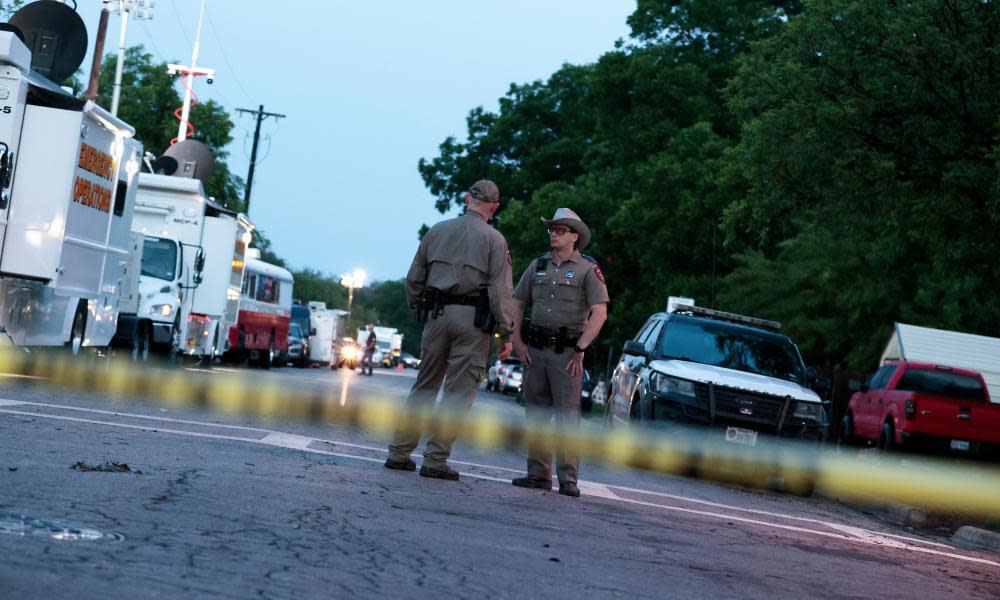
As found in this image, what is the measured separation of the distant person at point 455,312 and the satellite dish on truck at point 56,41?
10.4m

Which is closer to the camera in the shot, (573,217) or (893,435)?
(573,217)

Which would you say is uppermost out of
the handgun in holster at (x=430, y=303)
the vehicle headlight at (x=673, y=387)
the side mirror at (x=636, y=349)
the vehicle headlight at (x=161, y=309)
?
the vehicle headlight at (x=161, y=309)

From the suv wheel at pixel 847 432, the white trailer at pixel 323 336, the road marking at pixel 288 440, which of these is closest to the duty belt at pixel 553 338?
the road marking at pixel 288 440

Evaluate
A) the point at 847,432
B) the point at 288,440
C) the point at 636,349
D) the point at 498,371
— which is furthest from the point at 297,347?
the point at 288,440

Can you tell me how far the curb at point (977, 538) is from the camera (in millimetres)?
12609

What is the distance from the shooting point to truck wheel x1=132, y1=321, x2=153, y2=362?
82.1ft

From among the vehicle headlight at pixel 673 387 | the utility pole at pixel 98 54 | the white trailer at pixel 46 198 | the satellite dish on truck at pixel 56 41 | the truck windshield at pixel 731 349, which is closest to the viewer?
the vehicle headlight at pixel 673 387

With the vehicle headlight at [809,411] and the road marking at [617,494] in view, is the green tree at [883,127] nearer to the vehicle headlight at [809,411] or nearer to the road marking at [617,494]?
the vehicle headlight at [809,411]

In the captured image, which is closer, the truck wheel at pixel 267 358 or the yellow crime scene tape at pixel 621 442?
the yellow crime scene tape at pixel 621 442

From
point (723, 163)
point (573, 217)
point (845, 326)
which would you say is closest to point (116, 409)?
point (573, 217)

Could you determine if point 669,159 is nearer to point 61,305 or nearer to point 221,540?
point 61,305

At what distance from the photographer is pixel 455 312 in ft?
35.3

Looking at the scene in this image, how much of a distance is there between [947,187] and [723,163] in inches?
824

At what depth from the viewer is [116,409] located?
14.0 m
